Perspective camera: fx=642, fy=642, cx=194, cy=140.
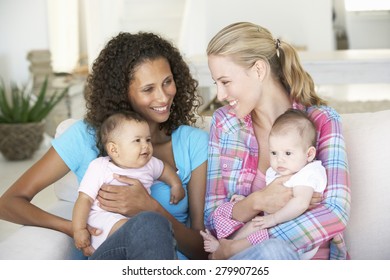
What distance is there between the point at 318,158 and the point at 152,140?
504 millimetres

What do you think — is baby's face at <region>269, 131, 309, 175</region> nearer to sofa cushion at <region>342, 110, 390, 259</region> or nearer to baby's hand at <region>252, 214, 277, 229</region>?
baby's hand at <region>252, 214, 277, 229</region>

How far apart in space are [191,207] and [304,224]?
407 millimetres

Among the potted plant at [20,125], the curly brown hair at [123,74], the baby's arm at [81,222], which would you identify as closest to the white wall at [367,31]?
the potted plant at [20,125]

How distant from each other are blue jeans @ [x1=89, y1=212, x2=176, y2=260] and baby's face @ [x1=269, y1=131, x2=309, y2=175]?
1.03ft

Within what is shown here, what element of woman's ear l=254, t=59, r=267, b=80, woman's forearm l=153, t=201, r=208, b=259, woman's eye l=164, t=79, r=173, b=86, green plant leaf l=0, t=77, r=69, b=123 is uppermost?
woman's ear l=254, t=59, r=267, b=80

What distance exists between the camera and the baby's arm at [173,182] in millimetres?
1775

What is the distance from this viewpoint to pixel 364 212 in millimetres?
1718

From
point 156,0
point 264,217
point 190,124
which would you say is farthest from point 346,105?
point 264,217

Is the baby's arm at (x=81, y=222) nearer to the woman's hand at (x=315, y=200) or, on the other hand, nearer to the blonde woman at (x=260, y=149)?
the blonde woman at (x=260, y=149)

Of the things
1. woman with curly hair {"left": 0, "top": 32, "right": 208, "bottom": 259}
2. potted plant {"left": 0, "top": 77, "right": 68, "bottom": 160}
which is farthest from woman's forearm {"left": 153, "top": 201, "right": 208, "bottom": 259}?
potted plant {"left": 0, "top": 77, "right": 68, "bottom": 160}

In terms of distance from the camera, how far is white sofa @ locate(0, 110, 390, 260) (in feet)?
5.53

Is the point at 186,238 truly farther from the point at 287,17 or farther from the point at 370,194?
the point at 287,17

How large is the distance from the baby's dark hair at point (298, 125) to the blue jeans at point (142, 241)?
0.36 metres

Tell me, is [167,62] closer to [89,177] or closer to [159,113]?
[159,113]
